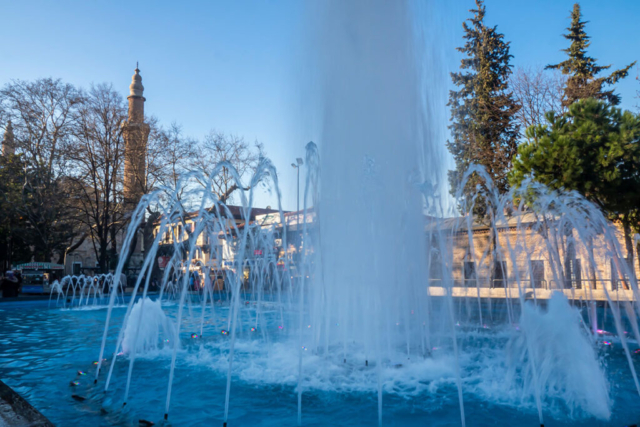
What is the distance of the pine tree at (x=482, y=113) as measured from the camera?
2230 centimetres

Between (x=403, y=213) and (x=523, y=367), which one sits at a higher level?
(x=403, y=213)

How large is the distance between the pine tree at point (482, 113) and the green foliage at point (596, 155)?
482cm

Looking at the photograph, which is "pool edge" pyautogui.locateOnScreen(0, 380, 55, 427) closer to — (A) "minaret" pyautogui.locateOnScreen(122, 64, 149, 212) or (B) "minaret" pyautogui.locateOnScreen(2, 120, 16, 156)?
(A) "minaret" pyautogui.locateOnScreen(122, 64, 149, 212)

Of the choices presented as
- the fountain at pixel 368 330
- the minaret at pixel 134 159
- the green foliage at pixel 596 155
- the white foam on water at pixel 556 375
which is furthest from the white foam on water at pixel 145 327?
the minaret at pixel 134 159

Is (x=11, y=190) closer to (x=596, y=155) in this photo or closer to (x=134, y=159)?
(x=134, y=159)

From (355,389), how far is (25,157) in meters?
25.6

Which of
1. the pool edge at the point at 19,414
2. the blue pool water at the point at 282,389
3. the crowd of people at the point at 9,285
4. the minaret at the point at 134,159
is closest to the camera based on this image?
the pool edge at the point at 19,414

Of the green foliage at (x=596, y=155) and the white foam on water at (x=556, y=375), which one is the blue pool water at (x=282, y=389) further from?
the green foliage at (x=596, y=155)

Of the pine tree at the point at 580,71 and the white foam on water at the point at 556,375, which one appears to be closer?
the white foam on water at the point at 556,375

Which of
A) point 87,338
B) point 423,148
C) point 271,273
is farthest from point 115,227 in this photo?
point 423,148

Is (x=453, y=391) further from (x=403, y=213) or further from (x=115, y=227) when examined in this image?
(x=115, y=227)

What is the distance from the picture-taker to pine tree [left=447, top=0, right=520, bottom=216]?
22297 millimetres

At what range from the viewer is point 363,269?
791 centimetres

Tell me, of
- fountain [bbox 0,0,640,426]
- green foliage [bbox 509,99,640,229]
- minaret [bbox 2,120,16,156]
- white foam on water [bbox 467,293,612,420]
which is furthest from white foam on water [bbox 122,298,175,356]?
minaret [bbox 2,120,16,156]
